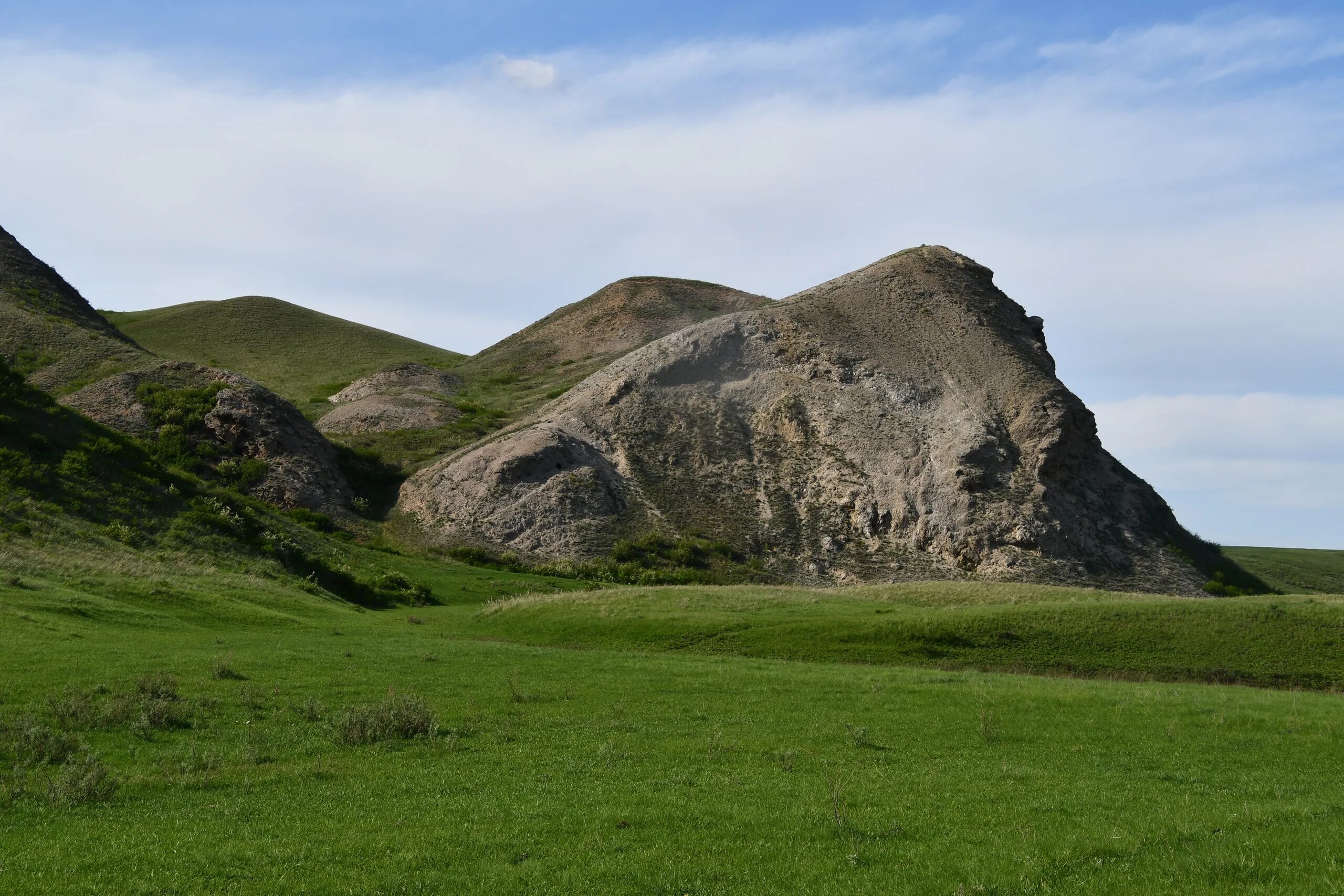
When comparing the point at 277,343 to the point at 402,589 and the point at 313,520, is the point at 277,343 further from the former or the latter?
the point at 402,589

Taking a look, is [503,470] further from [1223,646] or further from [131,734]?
[131,734]

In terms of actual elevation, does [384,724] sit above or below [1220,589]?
below

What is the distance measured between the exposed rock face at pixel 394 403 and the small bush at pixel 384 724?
7358cm

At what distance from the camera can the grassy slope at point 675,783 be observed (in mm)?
11227

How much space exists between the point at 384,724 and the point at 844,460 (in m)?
60.6

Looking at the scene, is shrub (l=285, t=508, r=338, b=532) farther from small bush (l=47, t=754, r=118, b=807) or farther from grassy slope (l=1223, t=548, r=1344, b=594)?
grassy slope (l=1223, t=548, r=1344, b=594)

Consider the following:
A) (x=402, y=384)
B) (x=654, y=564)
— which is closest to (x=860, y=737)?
(x=654, y=564)

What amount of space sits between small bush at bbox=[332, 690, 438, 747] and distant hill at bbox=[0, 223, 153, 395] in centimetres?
6374

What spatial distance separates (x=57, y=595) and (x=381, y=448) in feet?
172

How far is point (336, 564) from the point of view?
56.2 meters

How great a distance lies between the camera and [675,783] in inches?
609

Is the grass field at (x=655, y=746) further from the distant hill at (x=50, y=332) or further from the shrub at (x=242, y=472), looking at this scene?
the distant hill at (x=50, y=332)

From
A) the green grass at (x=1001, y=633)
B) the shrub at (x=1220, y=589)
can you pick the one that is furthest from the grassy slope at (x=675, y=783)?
the shrub at (x=1220, y=589)

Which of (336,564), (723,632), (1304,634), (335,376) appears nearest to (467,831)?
(723,632)
